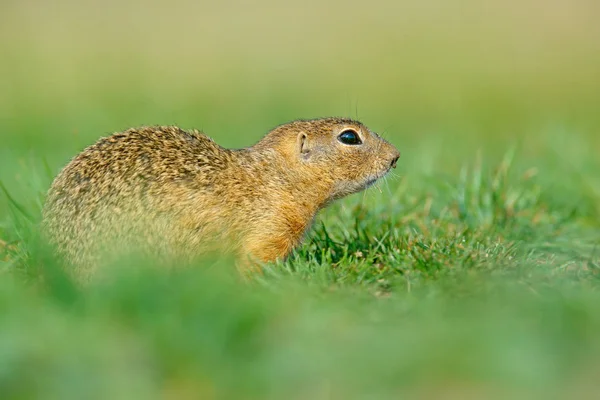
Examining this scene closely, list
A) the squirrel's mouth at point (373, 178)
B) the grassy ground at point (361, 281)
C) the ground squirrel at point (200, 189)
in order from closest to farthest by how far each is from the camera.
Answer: the grassy ground at point (361, 281) → the ground squirrel at point (200, 189) → the squirrel's mouth at point (373, 178)

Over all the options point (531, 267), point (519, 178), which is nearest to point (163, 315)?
point (531, 267)

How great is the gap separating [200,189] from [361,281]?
1.05 m

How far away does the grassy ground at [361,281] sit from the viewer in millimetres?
3732

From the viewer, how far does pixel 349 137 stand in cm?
634

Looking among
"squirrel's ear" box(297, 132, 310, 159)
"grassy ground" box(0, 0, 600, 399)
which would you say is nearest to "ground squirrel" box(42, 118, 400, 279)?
"squirrel's ear" box(297, 132, 310, 159)

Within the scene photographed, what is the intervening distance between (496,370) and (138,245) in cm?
218

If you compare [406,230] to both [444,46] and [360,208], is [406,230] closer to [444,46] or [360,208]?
[360,208]

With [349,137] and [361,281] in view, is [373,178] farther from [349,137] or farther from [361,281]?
[361,281]

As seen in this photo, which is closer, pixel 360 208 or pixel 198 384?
pixel 198 384

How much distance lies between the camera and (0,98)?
14.7 metres

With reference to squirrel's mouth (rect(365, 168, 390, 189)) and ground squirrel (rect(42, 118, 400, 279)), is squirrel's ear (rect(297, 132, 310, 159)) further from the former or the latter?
squirrel's mouth (rect(365, 168, 390, 189))

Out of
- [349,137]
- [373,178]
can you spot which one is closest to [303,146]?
[349,137]

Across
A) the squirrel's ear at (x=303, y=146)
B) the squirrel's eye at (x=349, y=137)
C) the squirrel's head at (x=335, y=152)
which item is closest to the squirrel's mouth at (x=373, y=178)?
the squirrel's head at (x=335, y=152)

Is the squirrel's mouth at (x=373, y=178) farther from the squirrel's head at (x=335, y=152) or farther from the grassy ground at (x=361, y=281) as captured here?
the grassy ground at (x=361, y=281)
